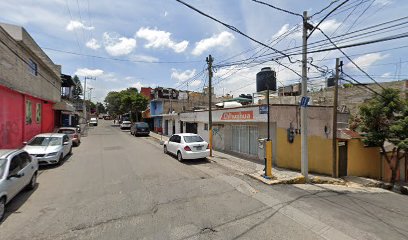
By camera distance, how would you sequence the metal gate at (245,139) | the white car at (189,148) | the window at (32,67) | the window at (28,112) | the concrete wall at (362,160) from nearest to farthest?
the concrete wall at (362,160) < the white car at (189,148) < the metal gate at (245,139) < the window at (28,112) < the window at (32,67)

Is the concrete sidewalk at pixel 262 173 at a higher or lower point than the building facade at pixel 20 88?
lower

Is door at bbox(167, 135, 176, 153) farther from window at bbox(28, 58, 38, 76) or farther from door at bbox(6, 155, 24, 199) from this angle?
window at bbox(28, 58, 38, 76)

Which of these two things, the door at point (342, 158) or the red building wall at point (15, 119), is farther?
the red building wall at point (15, 119)

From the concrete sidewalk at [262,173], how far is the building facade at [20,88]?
12.5 meters

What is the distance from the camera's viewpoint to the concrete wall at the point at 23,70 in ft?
46.5

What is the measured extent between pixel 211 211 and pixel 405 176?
617 inches

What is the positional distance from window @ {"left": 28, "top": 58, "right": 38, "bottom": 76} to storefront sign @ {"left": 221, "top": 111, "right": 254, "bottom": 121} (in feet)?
51.2

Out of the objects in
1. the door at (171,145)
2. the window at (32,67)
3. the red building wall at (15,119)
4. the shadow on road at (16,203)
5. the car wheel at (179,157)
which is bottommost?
the shadow on road at (16,203)

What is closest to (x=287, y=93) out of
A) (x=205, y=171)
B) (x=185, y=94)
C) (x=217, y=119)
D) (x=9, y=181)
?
(x=217, y=119)

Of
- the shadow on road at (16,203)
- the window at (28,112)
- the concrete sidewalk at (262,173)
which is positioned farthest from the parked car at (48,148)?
the concrete sidewalk at (262,173)

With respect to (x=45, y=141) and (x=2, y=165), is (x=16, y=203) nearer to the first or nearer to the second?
(x=2, y=165)

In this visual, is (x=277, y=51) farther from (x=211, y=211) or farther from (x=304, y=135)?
(x=211, y=211)

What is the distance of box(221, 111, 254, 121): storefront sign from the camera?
14206mm

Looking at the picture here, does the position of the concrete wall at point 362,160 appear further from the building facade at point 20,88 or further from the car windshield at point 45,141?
the building facade at point 20,88
